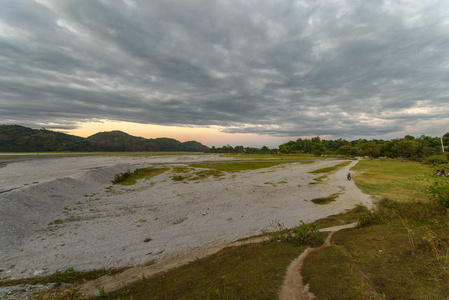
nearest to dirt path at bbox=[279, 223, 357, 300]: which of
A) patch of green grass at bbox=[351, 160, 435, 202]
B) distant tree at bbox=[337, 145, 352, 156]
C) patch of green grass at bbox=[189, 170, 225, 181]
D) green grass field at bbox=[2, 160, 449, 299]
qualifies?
green grass field at bbox=[2, 160, 449, 299]

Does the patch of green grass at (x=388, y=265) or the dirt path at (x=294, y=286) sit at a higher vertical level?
the patch of green grass at (x=388, y=265)

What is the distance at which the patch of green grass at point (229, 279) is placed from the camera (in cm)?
646

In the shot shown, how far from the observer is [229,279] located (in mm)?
7355

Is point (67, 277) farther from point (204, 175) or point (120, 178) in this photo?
point (204, 175)

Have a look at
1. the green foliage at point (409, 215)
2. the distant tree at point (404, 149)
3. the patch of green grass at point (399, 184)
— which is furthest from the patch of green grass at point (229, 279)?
the distant tree at point (404, 149)

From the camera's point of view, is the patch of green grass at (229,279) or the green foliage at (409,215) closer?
the patch of green grass at (229,279)

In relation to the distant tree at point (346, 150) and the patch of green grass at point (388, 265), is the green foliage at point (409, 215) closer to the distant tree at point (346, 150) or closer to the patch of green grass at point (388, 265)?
the patch of green grass at point (388, 265)

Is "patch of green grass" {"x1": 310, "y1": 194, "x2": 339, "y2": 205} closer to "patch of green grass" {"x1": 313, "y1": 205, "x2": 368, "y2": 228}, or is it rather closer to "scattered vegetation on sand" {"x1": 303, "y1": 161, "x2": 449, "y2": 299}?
"patch of green grass" {"x1": 313, "y1": 205, "x2": 368, "y2": 228}

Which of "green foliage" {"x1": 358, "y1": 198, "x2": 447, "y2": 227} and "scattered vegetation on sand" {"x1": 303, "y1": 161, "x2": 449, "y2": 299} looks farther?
"green foliage" {"x1": 358, "y1": 198, "x2": 447, "y2": 227}

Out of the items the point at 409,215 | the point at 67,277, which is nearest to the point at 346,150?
the point at 409,215

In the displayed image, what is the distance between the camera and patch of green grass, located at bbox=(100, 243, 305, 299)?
21.2 feet

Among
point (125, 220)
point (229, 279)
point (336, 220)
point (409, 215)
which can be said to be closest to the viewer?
point (229, 279)

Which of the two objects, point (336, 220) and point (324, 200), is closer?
point (336, 220)

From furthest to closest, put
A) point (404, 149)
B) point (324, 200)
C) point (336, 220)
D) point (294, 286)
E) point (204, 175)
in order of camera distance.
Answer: point (404, 149) < point (204, 175) < point (324, 200) < point (336, 220) < point (294, 286)
